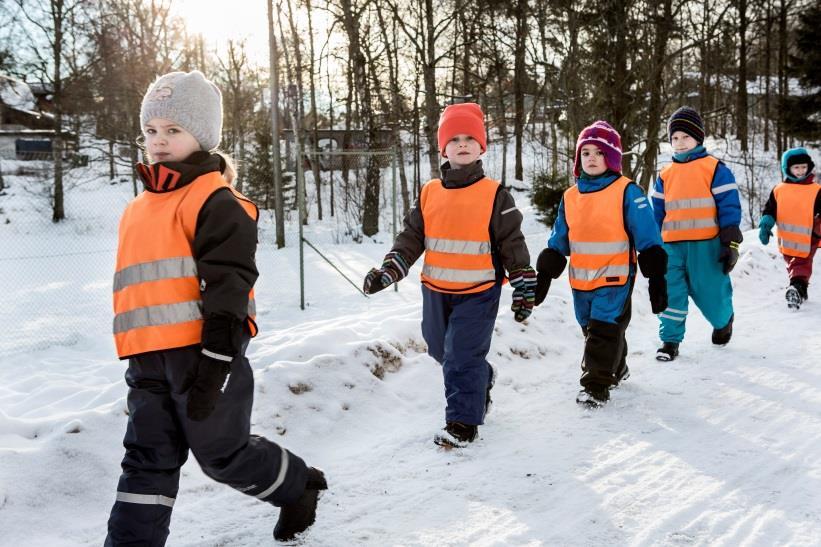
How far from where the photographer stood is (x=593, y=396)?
422cm

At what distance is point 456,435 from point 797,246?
6186mm

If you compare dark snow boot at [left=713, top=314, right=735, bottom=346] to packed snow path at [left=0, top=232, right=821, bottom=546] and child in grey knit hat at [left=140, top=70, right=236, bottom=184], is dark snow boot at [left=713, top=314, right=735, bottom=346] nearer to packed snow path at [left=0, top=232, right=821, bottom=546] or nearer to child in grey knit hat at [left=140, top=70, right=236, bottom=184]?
packed snow path at [left=0, top=232, right=821, bottom=546]

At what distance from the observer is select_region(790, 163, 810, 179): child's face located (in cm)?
784

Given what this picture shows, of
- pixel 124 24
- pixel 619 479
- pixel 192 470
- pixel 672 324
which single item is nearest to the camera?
pixel 619 479

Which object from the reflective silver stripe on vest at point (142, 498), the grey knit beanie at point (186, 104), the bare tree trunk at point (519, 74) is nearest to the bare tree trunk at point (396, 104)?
the bare tree trunk at point (519, 74)

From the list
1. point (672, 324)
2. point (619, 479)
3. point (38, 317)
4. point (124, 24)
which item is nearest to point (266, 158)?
point (124, 24)

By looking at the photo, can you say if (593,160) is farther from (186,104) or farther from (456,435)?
(186,104)

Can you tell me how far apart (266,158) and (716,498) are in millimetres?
23353

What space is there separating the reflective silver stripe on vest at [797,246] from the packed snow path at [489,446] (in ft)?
6.86

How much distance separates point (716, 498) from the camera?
112 inches

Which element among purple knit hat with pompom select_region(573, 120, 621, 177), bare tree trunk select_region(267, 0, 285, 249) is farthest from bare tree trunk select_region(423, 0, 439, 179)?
purple knit hat with pompom select_region(573, 120, 621, 177)

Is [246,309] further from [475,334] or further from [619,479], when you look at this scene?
[619,479]

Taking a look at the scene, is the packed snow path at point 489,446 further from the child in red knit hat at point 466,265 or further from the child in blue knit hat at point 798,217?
the child in blue knit hat at point 798,217

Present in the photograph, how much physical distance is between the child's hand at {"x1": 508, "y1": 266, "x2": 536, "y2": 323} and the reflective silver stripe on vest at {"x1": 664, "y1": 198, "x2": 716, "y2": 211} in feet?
8.08
